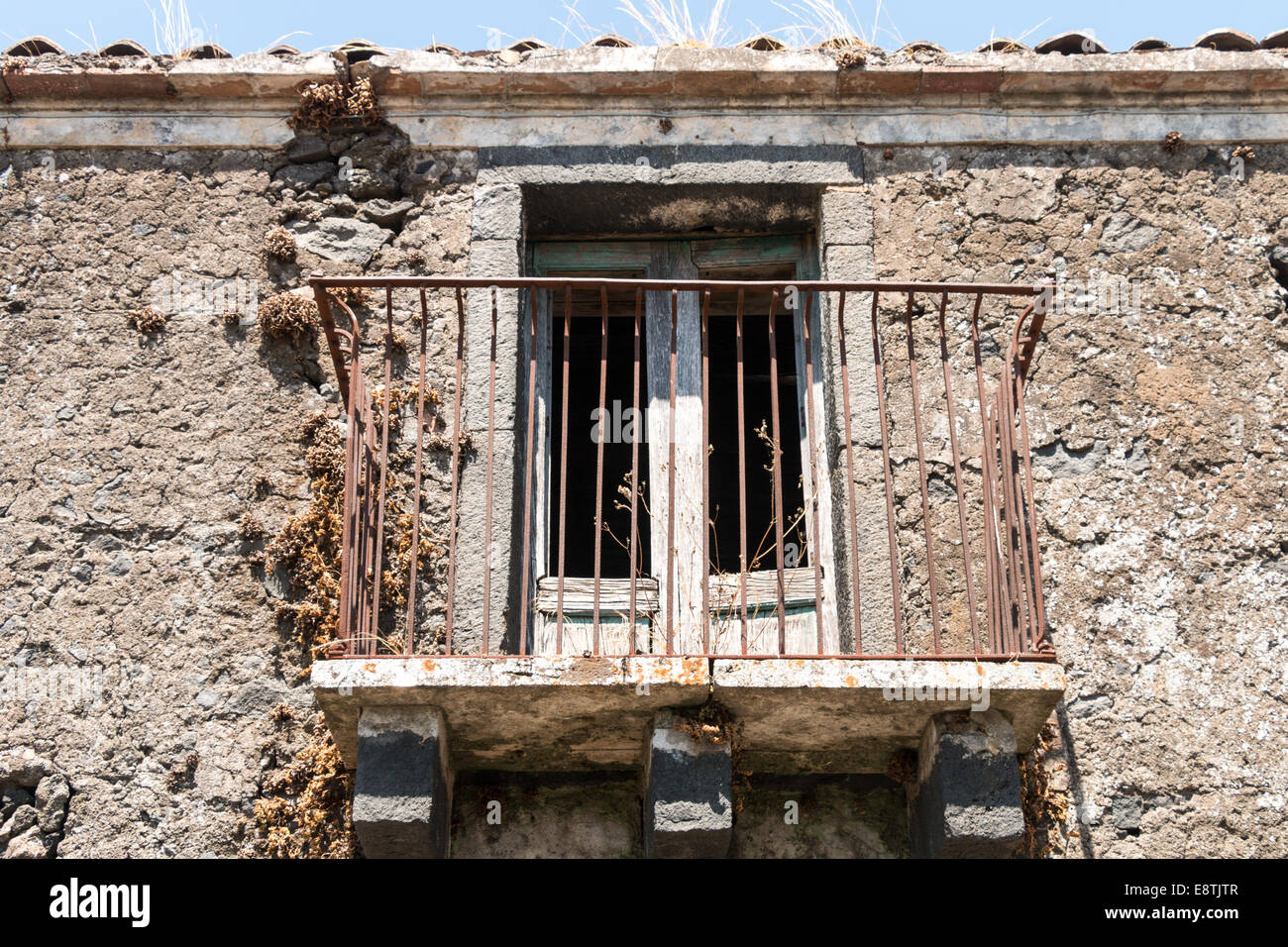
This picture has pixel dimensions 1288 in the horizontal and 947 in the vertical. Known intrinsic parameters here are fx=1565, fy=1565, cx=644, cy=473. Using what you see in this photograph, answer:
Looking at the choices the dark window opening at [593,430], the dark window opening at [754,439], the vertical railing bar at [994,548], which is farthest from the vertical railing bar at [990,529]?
the dark window opening at [593,430]

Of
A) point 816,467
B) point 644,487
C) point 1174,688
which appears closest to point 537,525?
point 644,487

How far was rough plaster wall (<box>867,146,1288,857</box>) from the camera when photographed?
4.60 metres

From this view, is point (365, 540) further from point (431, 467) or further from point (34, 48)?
point (34, 48)

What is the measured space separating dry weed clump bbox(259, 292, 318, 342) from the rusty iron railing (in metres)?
0.12

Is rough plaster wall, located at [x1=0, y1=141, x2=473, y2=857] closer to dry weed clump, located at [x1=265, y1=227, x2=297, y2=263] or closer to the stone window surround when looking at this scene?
dry weed clump, located at [x1=265, y1=227, x2=297, y2=263]

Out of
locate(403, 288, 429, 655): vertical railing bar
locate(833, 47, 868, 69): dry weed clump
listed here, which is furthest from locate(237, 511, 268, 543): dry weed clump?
locate(833, 47, 868, 69): dry weed clump

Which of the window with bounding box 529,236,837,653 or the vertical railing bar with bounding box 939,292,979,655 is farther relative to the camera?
the window with bounding box 529,236,837,653

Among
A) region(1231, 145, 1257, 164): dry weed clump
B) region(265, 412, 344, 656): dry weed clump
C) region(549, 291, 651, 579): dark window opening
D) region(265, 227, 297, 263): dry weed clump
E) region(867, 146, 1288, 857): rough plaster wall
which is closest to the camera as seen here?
region(867, 146, 1288, 857): rough plaster wall

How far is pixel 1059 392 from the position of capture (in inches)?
205

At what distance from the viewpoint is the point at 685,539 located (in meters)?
5.25

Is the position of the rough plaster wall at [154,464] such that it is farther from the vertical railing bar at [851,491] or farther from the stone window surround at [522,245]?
the vertical railing bar at [851,491]

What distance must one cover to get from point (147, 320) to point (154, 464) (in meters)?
0.55
